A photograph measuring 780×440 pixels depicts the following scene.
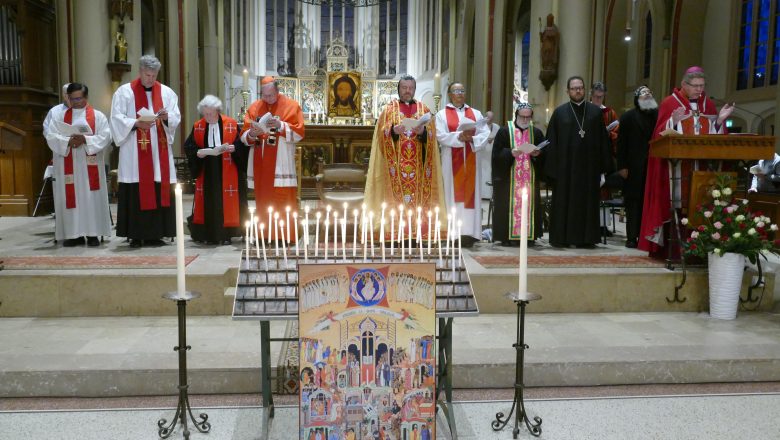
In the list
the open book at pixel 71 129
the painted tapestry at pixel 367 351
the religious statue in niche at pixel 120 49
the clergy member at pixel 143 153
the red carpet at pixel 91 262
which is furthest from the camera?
the religious statue in niche at pixel 120 49

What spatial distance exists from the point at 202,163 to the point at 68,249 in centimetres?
144

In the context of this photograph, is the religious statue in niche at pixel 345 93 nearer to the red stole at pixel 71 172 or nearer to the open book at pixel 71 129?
the red stole at pixel 71 172

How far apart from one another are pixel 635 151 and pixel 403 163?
2310mm

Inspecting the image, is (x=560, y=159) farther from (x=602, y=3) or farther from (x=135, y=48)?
(x=135, y=48)

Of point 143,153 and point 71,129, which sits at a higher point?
point 71,129

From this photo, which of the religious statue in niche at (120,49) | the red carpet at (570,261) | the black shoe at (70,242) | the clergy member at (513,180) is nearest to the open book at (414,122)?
the clergy member at (513,180)

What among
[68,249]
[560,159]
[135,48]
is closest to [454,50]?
[135,48]

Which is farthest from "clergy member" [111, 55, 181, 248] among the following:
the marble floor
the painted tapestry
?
the painted tapestry

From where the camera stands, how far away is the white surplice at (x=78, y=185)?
602cm

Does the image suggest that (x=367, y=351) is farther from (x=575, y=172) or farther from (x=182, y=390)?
(x=575, y=172)

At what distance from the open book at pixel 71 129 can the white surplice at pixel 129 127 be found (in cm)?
24

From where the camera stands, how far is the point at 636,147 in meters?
6.37

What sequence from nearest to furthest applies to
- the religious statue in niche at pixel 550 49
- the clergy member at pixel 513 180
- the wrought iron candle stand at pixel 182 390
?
the wrought iron candle stand at pixel 182 390, the clergy member at pixel 513 180, the religious statue in niche at pixel 550 49

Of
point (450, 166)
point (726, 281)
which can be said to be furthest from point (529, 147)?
point (726, 281)
